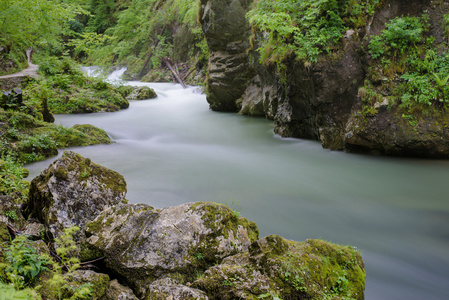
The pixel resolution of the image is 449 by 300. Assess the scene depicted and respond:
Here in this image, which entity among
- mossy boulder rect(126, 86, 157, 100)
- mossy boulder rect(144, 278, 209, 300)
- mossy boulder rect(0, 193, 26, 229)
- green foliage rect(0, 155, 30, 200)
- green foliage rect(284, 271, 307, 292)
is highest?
green foliage rect(284, 271, 307, 292)

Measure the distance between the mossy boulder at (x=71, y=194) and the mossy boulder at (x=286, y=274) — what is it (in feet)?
5.68

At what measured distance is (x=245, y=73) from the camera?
14.7 meters

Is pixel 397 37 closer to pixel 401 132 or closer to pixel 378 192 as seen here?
pixel 401 132

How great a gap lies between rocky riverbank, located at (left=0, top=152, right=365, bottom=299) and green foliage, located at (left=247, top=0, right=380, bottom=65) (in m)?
6.51

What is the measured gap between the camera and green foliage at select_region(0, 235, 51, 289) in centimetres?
211

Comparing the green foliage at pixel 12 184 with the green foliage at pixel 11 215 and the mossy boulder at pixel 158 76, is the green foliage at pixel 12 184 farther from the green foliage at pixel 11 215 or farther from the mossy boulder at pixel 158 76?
the mossy boulder at pixel 158 76

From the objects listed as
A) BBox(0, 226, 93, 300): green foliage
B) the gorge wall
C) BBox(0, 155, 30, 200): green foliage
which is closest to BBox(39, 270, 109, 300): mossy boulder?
BBox(0, 226, 93, 300): green foliage

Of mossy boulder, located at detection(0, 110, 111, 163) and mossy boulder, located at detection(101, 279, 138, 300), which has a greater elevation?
mossy boulder, located at detection(101, 279, 138, 300)

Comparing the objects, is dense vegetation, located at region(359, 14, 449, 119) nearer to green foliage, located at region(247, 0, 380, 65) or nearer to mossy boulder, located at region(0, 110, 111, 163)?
green foliage, located at region(247, 0, 380, 65)

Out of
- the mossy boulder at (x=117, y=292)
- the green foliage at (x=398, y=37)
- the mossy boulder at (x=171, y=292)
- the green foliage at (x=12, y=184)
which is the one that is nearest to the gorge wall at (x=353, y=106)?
the green foliage at (x=398, y=37)

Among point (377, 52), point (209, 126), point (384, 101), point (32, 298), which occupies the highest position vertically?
point (377, 52)

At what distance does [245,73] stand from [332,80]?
277 inches

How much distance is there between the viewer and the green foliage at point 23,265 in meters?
2.11

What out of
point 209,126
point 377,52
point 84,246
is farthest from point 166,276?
point 209,126
